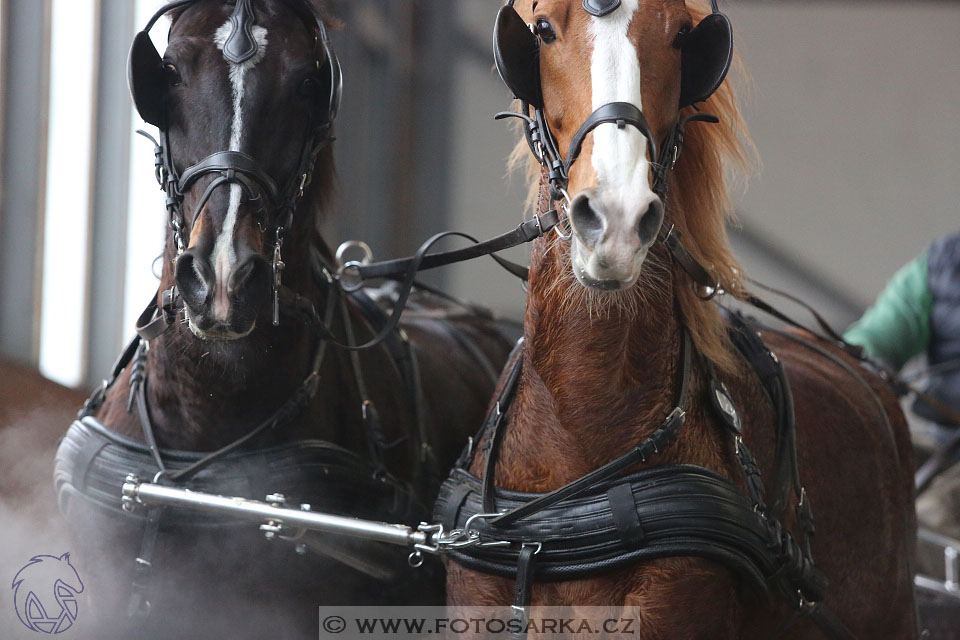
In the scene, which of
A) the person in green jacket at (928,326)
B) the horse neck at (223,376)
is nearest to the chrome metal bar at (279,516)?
the horse neck at (223,376)

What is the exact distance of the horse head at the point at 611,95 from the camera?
45.7 inches

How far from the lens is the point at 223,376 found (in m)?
1.61

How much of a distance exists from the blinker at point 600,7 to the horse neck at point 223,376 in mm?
636

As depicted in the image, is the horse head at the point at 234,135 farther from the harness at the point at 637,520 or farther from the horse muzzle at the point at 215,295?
the harness at the point at 637,520

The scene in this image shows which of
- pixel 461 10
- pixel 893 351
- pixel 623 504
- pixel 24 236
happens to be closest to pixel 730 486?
pixel 623 504

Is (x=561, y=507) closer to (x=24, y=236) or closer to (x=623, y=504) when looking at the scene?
(x=623, y=504)

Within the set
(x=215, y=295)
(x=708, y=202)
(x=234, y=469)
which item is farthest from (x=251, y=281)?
(x=708, y=202)

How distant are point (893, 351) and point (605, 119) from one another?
209cm

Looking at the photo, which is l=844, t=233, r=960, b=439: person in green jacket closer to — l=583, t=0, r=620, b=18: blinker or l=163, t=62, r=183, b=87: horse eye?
l=583, t=0, r=620, b=18: blinker

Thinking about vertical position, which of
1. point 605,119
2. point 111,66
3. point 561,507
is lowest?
point 561,507

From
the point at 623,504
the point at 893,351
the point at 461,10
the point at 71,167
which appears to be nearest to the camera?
the point at 623,504

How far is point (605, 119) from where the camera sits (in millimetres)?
1213

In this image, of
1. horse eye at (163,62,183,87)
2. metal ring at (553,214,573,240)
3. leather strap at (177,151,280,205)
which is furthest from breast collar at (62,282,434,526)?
metal ring at (553,214,573,240)

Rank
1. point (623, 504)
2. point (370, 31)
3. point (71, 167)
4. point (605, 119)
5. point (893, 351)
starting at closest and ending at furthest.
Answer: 1. point (605, 119)
2. point (623, 504)
3. point (893, 351)
4. point (71, 167)
5. point (370, 31)
